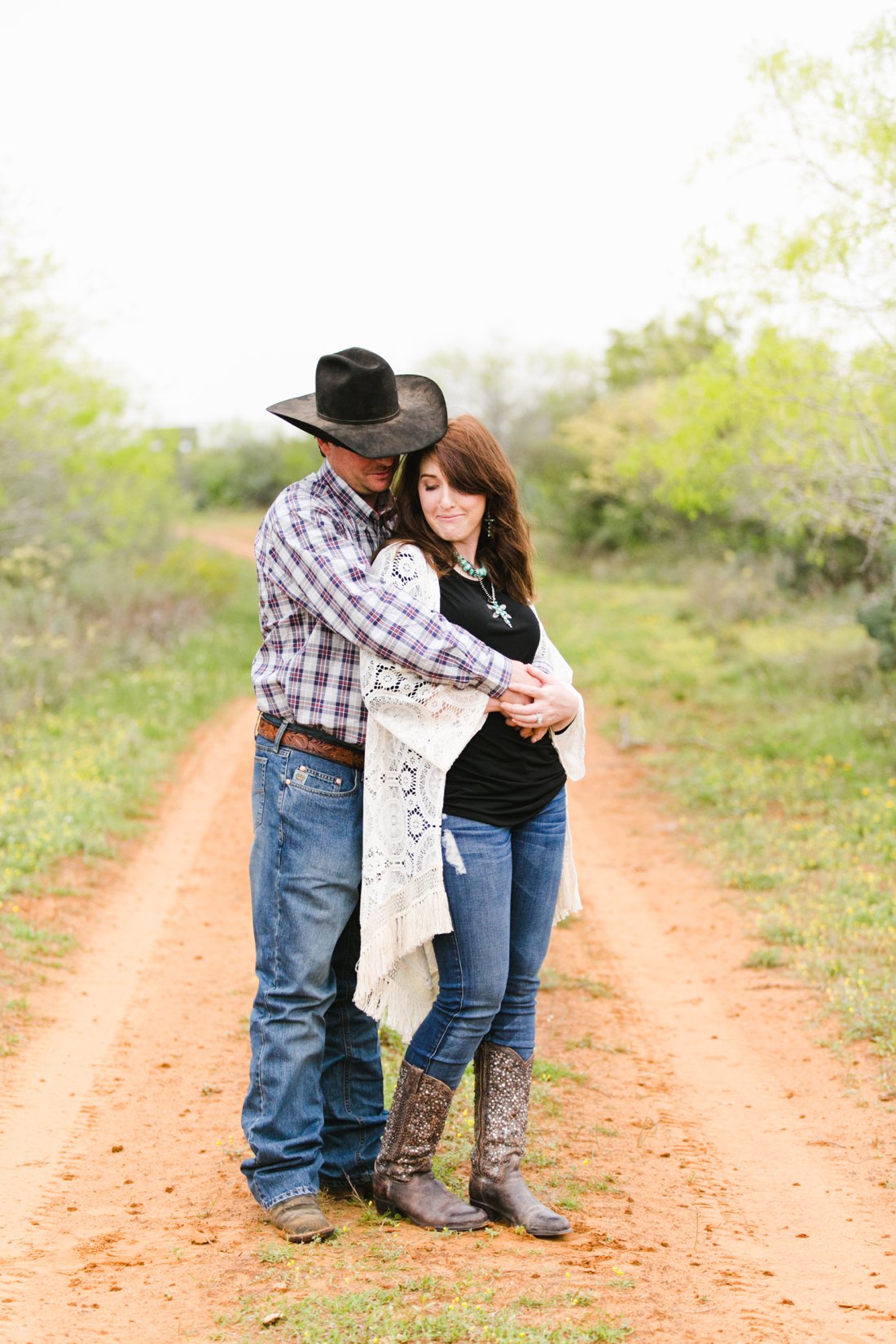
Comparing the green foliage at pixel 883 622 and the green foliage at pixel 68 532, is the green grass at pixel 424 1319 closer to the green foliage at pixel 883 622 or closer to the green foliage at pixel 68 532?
the green foliage at pixel 68 532

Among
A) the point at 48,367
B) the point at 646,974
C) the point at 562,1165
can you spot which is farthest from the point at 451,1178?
the point at 48,367

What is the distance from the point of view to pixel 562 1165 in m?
4.31

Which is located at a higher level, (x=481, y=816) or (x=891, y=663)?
(x=481, y=816)

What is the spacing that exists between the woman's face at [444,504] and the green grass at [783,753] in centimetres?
305

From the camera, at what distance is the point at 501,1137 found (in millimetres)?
3746

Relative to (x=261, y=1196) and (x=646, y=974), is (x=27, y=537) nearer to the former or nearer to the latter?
(x=646, y=974)

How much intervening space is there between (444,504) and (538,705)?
1.95 feet

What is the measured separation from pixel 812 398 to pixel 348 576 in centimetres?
840

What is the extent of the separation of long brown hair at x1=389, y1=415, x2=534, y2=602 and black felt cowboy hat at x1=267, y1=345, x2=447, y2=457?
63 mm

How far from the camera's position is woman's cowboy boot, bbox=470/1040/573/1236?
3723 millimetres

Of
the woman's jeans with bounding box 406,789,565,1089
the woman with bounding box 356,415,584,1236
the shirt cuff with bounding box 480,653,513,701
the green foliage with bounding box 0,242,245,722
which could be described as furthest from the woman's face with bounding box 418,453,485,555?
the green foliage with bounding box 0,242,245,722

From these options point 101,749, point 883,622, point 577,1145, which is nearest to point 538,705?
point 577,1145

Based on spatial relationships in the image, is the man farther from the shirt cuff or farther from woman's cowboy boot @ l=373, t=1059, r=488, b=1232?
woman's cowboy boot @ l=373, t=1059, r=488, b=1232

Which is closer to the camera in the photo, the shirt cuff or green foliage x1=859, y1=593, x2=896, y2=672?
the shirt cuff
